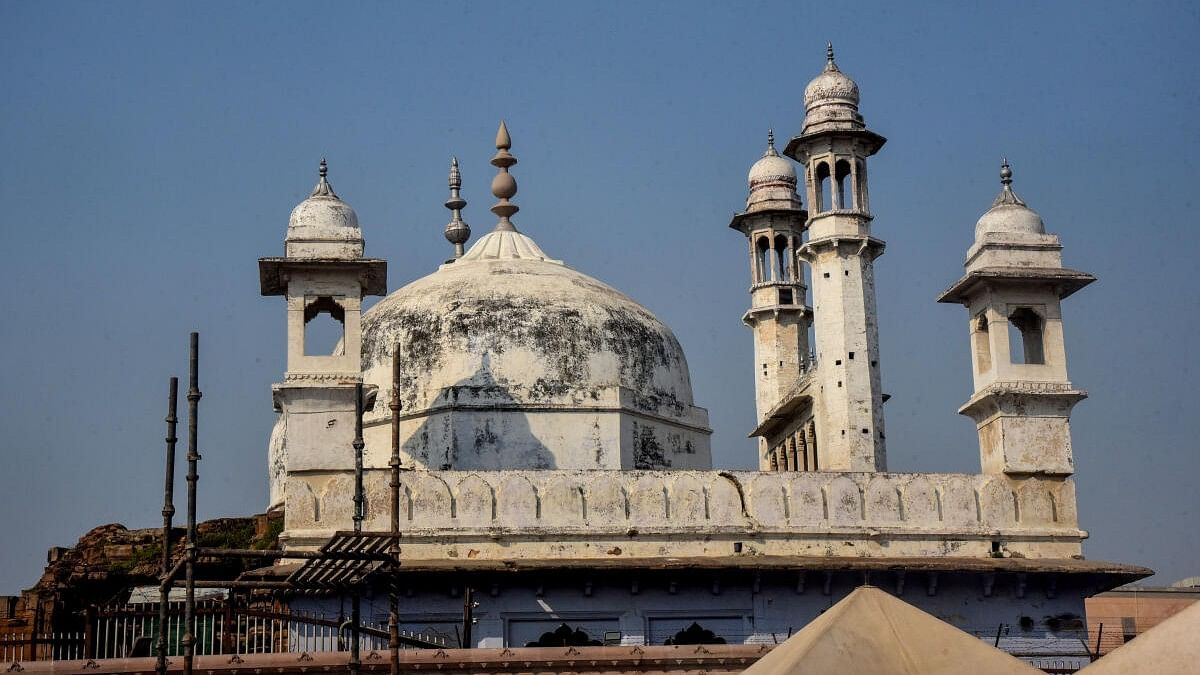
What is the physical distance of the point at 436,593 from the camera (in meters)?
23.7

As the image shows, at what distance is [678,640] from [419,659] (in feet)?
15.3

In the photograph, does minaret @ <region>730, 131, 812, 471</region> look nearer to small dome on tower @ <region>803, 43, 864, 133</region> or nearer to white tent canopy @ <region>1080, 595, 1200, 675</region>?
small dome on tower @ <region>803, 43, 864, 133</region>

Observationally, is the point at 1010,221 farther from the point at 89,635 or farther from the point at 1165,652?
the point at 1165,652

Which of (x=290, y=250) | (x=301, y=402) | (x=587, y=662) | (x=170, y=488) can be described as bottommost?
(x=587, y=662)

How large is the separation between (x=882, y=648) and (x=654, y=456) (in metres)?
15.4

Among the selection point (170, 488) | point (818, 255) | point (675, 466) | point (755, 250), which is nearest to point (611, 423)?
point (675, 466)

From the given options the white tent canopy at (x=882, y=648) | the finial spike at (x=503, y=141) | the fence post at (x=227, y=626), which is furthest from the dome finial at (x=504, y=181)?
the white tent canopy at (x=882, y=648)

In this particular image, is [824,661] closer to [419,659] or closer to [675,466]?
[419,659]

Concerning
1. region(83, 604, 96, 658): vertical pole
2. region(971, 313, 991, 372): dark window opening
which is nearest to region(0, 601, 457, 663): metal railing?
region(83, 604, 96, 658): vertical pole

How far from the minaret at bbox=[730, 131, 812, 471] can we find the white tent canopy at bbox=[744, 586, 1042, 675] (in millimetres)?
18424

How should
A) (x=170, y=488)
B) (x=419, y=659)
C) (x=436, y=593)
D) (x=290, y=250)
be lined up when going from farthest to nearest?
(x=290, y=250) → (x=436, y=593) → (x=419, y=659) → (x=170, y=488)

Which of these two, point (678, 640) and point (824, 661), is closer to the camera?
point (824, 661)

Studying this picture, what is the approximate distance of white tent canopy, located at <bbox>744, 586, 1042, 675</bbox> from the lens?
489 inches

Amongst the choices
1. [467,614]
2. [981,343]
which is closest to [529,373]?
[467,614]
